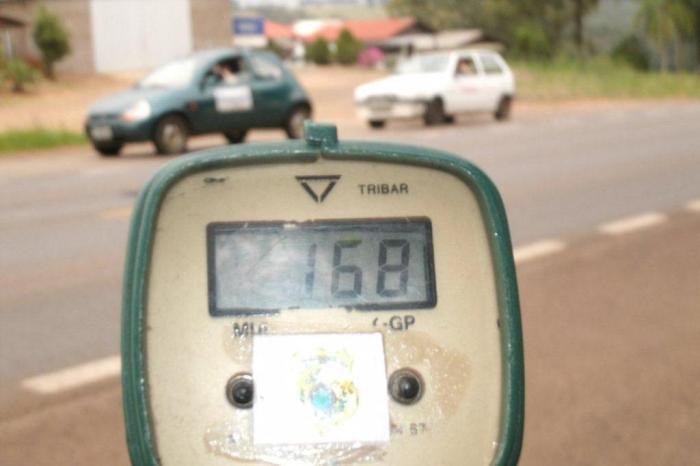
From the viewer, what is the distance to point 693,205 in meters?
11.5

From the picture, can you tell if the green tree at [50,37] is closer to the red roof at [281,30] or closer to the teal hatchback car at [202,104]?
the teal hatchback car at [202,104]

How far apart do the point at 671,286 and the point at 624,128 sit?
16.6 metres

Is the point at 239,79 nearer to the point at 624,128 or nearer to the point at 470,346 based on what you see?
the point at 624,128

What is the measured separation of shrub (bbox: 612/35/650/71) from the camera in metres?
69.1

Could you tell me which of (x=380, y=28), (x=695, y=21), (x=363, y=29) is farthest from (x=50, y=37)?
(x=363, y=29)

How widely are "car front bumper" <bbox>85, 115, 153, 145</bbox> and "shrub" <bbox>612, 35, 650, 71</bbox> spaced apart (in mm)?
51007

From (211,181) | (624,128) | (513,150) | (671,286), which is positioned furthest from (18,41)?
(211,181)

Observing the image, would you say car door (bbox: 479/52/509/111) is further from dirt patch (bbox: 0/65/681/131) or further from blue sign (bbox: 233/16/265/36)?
blue sign (bbox: 233/16/265/36)

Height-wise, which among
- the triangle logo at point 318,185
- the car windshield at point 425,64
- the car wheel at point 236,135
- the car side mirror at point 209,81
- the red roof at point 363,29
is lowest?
the red roof at point 363,29

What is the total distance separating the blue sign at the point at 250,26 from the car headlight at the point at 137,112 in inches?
793

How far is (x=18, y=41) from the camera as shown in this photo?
52.5 meters

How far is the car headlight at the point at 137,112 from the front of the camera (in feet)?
59.4

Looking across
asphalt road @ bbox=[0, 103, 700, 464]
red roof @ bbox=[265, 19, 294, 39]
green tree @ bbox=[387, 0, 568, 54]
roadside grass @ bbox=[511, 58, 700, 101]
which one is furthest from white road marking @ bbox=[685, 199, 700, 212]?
red roof @ bbox=[265, 19, 294, 39]

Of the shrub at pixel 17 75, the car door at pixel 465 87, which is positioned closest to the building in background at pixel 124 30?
the shrub at pixel 17 75
